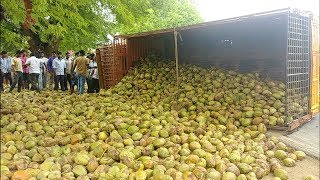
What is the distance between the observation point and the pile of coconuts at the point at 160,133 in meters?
4.97

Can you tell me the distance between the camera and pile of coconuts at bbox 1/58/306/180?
16.3ft

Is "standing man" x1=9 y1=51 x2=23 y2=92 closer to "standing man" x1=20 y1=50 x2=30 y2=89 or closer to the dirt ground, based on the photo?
"standing man" x1=20 y1=50 x2=30 y2=89

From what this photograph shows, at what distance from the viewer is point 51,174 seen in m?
4.65

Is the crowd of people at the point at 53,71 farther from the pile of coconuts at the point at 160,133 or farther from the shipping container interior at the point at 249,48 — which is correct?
the pile of coconuts at the point at 160,133

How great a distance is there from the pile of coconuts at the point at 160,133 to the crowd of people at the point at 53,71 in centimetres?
252

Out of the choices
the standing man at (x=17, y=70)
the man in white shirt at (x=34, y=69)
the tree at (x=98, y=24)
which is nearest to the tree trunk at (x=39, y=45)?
the tree at (x=98, y=24)

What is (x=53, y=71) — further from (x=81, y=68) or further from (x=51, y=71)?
(x=81, y=68)

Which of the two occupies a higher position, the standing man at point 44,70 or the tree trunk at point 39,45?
the tree trunk at point 39,45

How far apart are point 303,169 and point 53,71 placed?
10.2 m

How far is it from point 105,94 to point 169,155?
186 inches

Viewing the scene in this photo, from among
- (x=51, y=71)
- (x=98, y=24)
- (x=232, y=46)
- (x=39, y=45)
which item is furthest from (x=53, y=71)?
(x=232, y=46)

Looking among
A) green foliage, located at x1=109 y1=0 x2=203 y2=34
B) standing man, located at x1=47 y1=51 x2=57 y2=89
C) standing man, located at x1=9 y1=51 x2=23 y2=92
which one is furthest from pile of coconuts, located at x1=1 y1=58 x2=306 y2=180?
green foliage, located at x1=109 y1=0 x2=203 y2=34

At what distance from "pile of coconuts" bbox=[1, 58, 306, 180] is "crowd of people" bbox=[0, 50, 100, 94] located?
252cm

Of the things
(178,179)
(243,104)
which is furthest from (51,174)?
(243,104)
